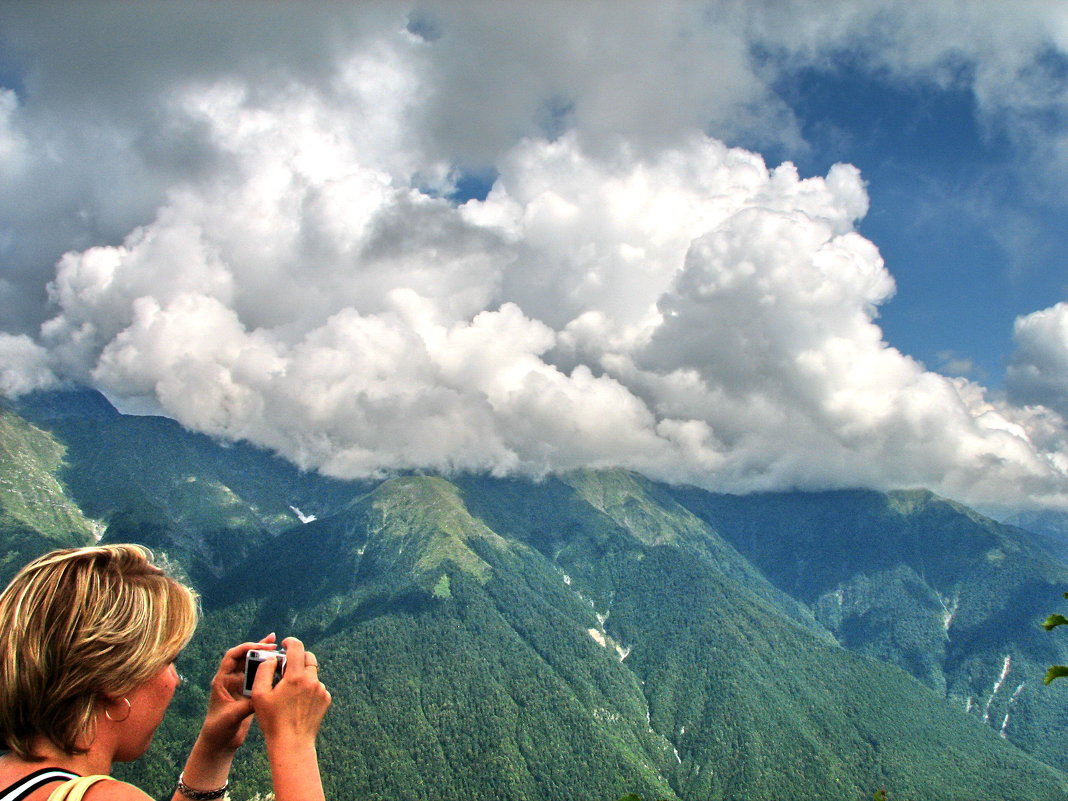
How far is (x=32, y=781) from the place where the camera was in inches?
130

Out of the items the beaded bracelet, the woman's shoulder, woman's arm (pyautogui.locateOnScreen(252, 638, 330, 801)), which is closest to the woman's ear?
the beaded bracelet

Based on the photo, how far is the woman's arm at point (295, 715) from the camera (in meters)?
3.82

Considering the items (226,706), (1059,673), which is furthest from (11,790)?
(1059,673)

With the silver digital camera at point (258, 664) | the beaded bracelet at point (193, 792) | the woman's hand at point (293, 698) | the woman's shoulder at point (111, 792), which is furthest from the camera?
the beaded bracelet at point (193, 792)

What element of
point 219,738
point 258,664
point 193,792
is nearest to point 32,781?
point 258,664

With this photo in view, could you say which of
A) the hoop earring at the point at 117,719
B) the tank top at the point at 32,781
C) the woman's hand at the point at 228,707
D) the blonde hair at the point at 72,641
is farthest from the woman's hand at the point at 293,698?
the tank top at the point at 32,781

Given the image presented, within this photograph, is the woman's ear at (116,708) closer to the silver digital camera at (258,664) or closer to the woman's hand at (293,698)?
the silver digital camera at (258,664)

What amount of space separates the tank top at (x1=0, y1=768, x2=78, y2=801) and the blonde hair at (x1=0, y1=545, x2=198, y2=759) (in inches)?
14.4

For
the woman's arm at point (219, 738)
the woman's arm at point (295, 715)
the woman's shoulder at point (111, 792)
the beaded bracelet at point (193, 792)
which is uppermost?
the woman's arm at point (295, 715)

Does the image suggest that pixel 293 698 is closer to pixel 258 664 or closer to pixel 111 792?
pixel 258 664

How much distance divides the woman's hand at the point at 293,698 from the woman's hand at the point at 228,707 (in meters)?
0.35

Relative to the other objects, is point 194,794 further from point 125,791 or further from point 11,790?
point 125,791

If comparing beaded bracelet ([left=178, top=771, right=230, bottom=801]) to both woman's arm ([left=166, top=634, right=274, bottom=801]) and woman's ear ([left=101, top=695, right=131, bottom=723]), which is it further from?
woman's ear ([left=101, top=695, right=131, bottom=723])

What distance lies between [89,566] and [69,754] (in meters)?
1.07
